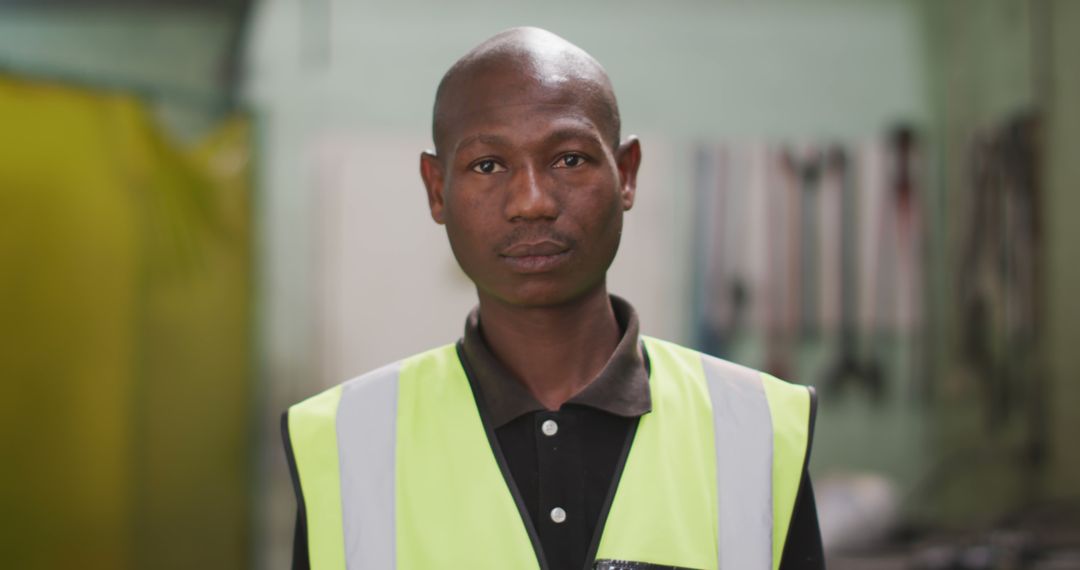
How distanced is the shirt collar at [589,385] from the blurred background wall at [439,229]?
7.09 feet

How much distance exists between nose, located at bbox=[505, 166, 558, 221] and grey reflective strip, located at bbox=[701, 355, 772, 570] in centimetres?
27

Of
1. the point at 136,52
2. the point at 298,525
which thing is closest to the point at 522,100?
the point at 298,525

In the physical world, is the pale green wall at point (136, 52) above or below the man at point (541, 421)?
above

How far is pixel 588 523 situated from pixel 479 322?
0.82 feet

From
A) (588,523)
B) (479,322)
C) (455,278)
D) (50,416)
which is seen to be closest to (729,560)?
(588,523)

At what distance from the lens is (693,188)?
3719 mm

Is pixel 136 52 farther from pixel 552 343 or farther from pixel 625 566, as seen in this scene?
pixel 625 566

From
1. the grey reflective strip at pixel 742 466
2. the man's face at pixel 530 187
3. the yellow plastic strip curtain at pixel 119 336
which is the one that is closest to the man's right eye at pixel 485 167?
the man's face at pixel 530 187

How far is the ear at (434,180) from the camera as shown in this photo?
1106 mm

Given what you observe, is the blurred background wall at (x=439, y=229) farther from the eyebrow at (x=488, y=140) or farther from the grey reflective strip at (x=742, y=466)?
the eyebrow at (x=488, y=140)

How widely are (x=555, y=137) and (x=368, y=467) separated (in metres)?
0.36

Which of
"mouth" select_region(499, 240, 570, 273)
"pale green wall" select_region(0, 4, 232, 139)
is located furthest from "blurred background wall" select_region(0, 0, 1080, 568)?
"mouth" select_region(499, 240, 570, 273)

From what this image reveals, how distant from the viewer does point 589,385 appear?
107 centimetres

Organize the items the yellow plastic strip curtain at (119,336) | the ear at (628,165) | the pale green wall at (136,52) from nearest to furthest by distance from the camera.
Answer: the ear at (628,165), the yellow plastic strip curtain at (119,336), the pale green wall at (136,52)
